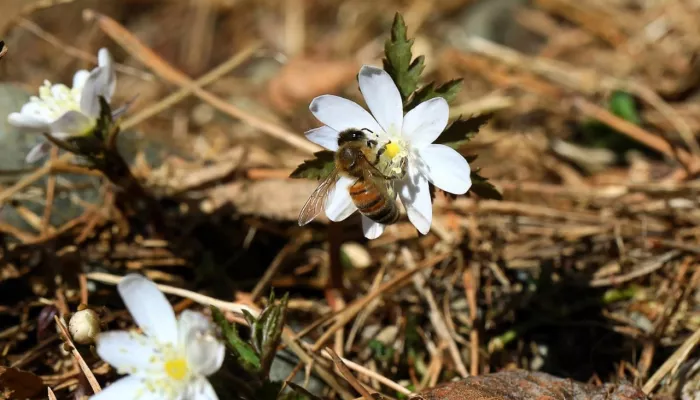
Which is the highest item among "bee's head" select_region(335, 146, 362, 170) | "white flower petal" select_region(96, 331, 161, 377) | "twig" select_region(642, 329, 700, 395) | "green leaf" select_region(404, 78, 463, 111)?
"green leaf" select_region(404, 78, 463, 111)

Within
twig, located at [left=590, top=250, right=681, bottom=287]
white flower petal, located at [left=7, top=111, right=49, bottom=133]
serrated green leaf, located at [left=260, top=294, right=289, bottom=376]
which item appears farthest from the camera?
twig, located at [left=590, top=250, right=681, bottom=287]

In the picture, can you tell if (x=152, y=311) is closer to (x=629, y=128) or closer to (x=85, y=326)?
(x=85, y=326)

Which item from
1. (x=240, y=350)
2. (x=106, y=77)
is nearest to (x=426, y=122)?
(x=240, y=350)

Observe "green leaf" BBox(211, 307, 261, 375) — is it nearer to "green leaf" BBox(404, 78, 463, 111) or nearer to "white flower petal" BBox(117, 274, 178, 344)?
"white flower petal" BBox(117, 274, 178, 344)

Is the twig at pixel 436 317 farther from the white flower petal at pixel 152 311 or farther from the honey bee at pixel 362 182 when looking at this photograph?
the white flower petal at pixel 152 311

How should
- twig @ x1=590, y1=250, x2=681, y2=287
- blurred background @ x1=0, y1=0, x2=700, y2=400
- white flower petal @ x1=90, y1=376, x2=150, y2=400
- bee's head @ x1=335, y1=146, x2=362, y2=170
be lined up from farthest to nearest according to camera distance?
twig @ x1=590, y1=250, x2=681, y2=287, blurred background @ x1=0, y1=0, x2=700, y2=400, bee's head @ x1=335, y1=146, x2=362, y2=170, white flower petal @ x1=90, y1=376, x2=150, y2=400

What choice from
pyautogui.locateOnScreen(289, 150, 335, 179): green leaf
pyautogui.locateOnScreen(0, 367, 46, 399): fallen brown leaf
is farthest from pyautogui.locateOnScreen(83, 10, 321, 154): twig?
pyautogui.locateOnScreen(0, 367, 46, 399): fallen brown leaf

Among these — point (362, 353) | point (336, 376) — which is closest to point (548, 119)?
point (362, 353)

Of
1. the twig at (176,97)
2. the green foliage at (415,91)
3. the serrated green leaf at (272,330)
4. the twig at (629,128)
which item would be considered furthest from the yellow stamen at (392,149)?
the twig at (629,128)
